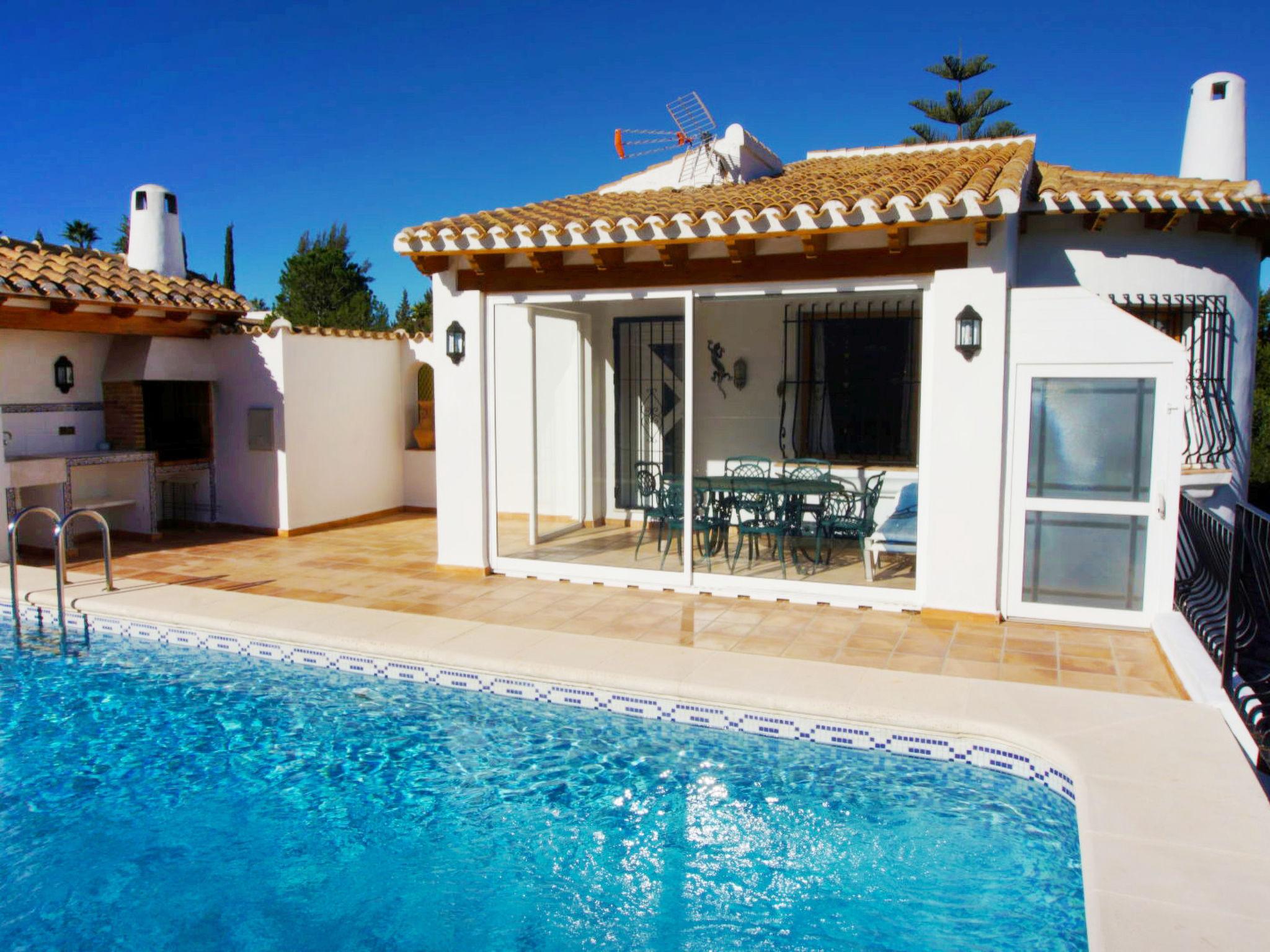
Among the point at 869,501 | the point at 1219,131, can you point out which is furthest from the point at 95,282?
the point at 1219,131

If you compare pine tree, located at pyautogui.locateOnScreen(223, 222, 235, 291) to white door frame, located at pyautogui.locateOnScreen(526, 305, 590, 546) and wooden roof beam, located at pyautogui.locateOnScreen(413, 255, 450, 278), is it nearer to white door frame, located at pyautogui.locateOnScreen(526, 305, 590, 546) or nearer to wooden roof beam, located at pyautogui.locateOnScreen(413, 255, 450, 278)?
white door frame, located at pyautogui.locateOnScreen(526, 305, 590, 546)

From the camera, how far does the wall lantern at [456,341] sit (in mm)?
10062

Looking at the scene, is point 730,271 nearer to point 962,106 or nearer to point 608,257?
point 608,257

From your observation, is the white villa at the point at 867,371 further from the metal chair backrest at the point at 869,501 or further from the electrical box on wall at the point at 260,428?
the electrical box on wall at the point at 260,428

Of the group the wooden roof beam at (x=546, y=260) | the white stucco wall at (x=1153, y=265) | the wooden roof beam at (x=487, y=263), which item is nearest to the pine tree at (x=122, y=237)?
the wooden roof beam at (x=487, y=263)

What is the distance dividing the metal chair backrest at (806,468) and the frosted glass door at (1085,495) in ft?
10.7

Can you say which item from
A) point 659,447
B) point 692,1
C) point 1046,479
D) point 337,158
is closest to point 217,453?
point 659,447

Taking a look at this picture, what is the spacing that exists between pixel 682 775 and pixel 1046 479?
437 centimetres

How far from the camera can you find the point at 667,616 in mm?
8430

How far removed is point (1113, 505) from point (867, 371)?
4.71 m

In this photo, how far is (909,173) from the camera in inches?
396

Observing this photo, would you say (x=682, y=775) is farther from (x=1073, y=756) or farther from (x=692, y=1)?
(x=692, y=1)

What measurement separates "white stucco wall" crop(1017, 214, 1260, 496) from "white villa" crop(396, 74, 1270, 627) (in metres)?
0.03

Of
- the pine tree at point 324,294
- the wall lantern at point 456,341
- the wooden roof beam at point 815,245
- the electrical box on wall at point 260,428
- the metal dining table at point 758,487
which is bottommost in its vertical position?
the metal dining table at point 758,487
